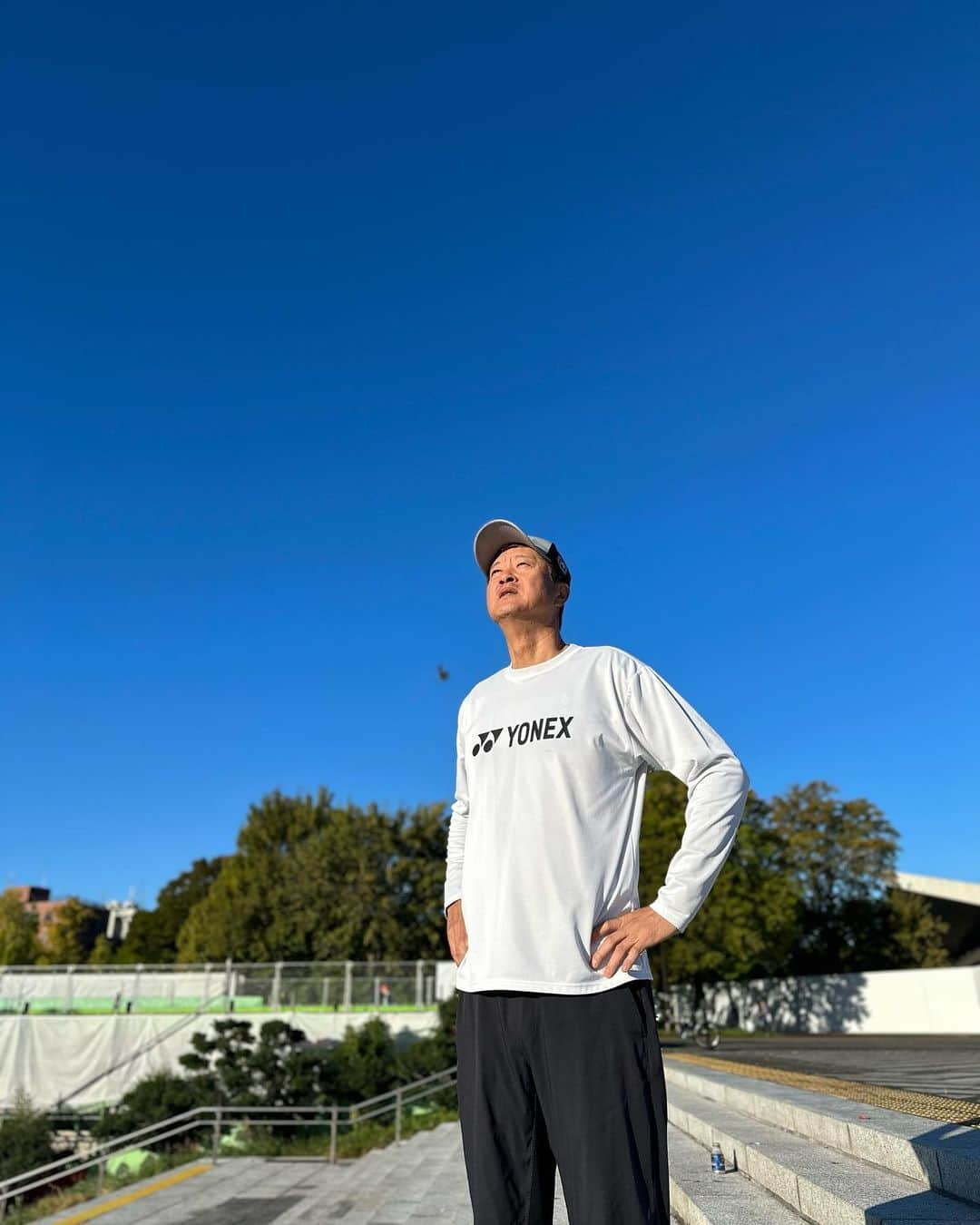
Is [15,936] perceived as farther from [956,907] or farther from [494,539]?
[494,539]

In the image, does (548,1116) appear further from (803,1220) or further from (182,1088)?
(182,1088)

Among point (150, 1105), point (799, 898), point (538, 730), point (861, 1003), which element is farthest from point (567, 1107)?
point (799, 898)

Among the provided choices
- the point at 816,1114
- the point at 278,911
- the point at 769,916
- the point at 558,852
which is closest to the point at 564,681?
the point at 558,852

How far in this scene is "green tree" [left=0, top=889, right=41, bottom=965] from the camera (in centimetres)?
5697

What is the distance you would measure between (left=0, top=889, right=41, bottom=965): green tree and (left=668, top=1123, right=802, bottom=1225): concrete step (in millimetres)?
64563

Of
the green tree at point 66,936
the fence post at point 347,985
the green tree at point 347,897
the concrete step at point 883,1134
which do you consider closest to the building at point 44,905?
the green tree at point 66,936

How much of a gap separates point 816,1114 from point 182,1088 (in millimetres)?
16964

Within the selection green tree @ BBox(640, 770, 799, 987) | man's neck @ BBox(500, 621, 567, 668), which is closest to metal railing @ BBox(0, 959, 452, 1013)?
green tree @ BBox(640, 770, 799, 987)

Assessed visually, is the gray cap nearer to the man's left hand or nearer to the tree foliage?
the man's left hand

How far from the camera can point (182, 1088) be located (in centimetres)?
1723

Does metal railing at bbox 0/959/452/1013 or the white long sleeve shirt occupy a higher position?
the white long sleeve shirt

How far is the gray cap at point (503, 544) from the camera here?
245 centimetres

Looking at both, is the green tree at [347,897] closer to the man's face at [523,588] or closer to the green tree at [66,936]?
the green tree at [66,936]

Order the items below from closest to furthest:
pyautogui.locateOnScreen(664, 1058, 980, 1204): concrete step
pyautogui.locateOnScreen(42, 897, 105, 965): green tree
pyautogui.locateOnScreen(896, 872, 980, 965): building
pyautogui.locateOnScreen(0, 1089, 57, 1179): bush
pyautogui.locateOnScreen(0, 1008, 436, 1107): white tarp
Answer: pyautogui.locateOnScreen(664, 1058, 980, 1204): concrete step < pyautogui.locateOnScreen(0, 1089, 57, 1179): bush < pyautogui.locateOnScreen(0, 1008, 436, 1107): white tarp < pyautogui.locateOnScreen(896, 872, 980, 965): building < pyautogui.locateOnScreen(42, 897, 105, 965): green tree
